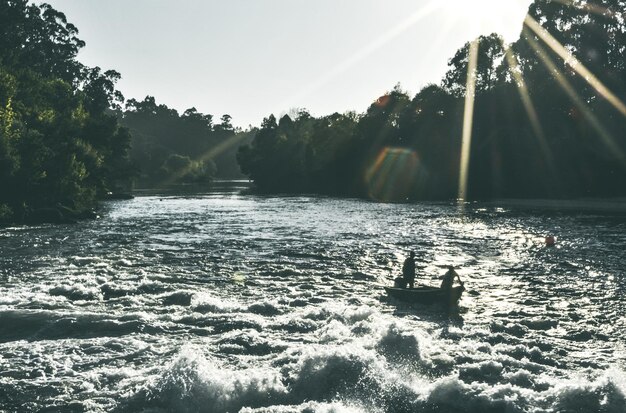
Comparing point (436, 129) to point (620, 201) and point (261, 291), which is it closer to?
point (620, 201)

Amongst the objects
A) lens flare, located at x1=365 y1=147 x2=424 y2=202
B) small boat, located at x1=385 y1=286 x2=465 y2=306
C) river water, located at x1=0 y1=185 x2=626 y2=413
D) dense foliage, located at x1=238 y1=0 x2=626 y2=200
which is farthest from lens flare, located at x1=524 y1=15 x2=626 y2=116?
small boat, located at x1=385 y1=286 x2=465 y2=306

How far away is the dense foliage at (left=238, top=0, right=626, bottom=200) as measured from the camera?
90750 millimetres

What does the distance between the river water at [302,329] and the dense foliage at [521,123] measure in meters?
55.3

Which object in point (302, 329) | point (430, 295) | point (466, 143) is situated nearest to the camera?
point (302, 329)

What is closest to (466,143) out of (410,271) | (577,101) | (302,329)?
(577,101)

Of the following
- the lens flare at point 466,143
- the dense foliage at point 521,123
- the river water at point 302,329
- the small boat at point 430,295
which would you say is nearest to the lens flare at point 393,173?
the dense foliage at point 521,123

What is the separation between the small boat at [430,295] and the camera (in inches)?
901

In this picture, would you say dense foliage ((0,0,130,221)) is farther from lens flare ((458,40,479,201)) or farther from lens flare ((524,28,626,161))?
lens flare ((524,28,626,161))

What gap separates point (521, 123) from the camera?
10081 centimetres

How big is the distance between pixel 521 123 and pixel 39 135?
283ft

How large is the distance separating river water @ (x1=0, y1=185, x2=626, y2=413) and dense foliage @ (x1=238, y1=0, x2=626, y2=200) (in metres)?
55.3

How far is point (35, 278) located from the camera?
28.2 metres

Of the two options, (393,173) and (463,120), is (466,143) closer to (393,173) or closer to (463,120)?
(463,120)

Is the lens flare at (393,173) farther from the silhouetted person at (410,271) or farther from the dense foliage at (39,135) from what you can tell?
the silhouetted person at (410,271)
